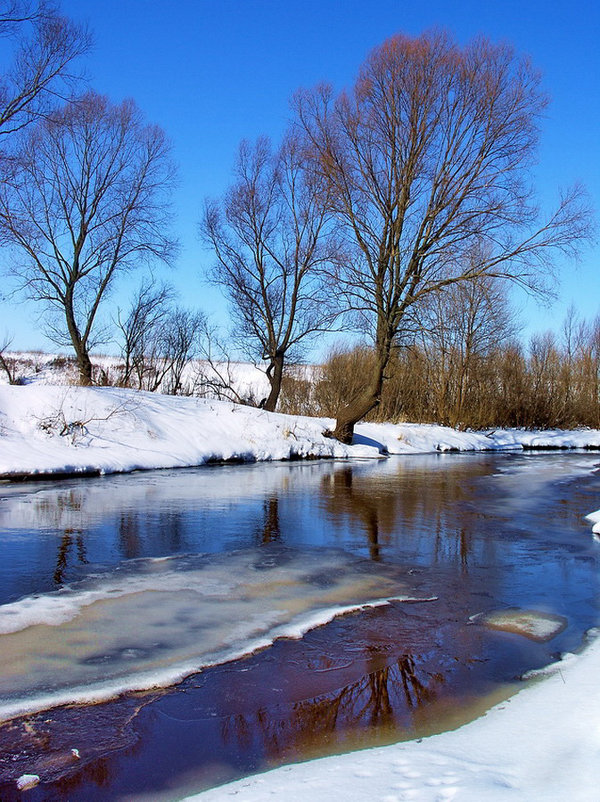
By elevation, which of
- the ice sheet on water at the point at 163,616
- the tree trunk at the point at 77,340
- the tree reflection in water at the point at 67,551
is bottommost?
the ice sheet on water at the point at 163,616

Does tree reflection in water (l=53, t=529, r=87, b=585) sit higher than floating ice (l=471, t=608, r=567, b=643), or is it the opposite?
tree reflection in water (l=53, t=529, r=87, b=585)

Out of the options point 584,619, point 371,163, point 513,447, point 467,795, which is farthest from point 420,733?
point 513,447

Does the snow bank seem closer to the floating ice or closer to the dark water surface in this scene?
the dark water surface

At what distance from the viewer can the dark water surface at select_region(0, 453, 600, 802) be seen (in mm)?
3529

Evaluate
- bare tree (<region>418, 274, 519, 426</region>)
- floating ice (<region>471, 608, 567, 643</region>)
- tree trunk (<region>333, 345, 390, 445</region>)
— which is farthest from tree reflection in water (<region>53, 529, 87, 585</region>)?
bare tree (<region>418, 274, 519, 426</region>)

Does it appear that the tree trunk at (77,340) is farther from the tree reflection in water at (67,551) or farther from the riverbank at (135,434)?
the tree reflection in water at (67,551)

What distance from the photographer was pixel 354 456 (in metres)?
21.5

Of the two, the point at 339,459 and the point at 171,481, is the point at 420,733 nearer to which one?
the point at 171,481

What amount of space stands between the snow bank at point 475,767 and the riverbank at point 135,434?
38.2 ft

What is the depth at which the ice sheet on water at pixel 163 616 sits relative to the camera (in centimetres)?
429

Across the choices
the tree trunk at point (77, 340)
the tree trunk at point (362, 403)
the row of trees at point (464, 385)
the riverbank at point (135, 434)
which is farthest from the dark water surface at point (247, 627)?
the row of trees at point (464, 385)

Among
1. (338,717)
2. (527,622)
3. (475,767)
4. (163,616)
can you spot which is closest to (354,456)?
(527,622)

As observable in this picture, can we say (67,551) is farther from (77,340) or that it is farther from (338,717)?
(77,340)

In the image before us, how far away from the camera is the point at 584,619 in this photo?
18.6 ft
